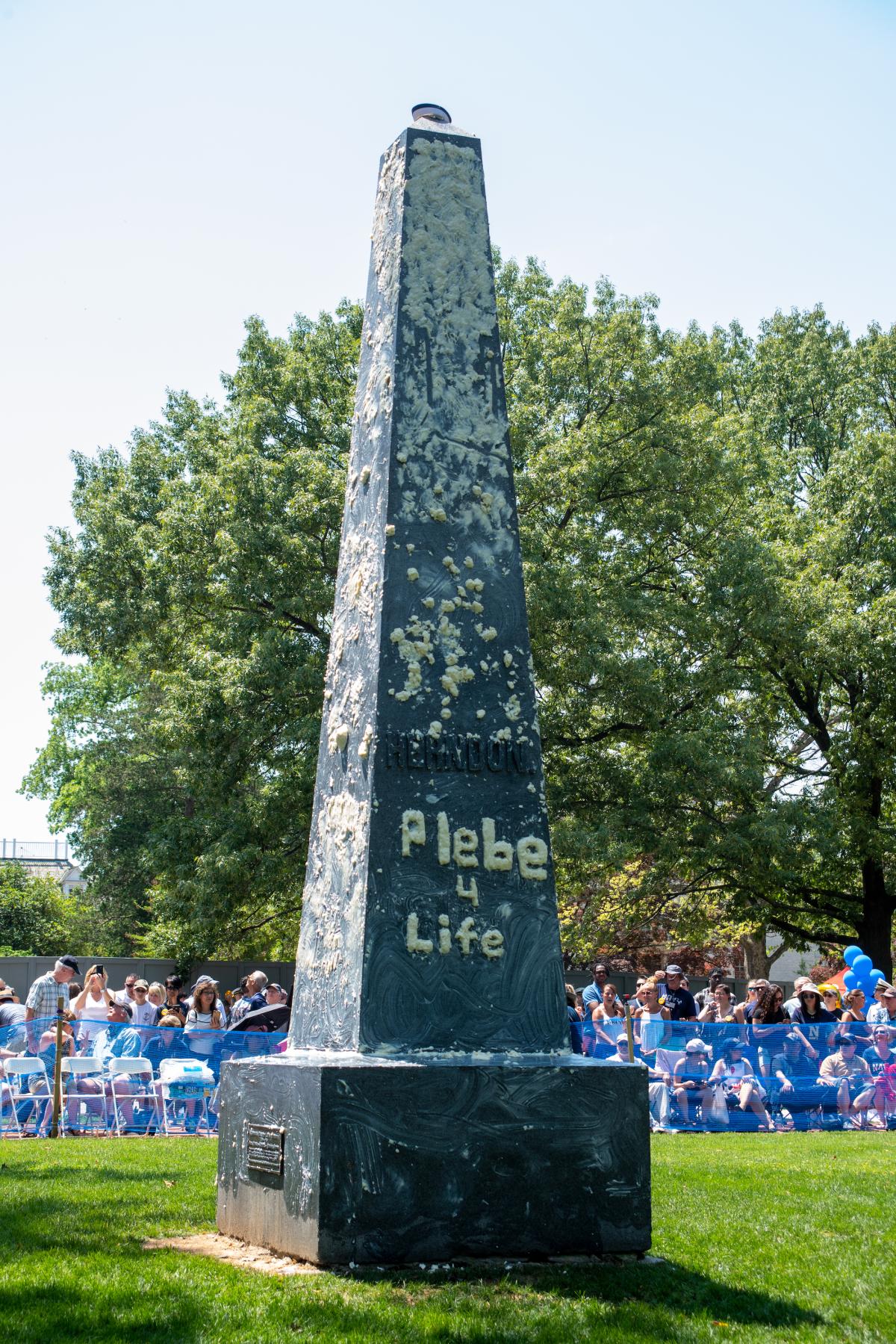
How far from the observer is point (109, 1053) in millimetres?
13398

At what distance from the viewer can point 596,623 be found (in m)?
22.1

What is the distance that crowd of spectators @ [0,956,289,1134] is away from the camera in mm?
12734

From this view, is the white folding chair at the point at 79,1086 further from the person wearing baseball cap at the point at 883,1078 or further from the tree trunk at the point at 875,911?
the tree trunk at the point at 875,911

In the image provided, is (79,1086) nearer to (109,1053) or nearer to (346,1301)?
(109,1053)

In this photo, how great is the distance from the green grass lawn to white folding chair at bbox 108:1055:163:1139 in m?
4.79

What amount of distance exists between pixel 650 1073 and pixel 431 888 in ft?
29.9

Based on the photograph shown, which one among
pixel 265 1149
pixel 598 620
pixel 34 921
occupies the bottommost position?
pixel 265 1149

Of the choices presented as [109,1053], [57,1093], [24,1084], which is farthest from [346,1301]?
[24,1084]

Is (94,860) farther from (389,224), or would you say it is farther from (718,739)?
(389,224)

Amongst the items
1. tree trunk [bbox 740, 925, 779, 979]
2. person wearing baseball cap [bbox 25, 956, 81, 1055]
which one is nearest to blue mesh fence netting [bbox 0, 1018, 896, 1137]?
person wearing baseball cap [bbox 25, 956, 81, 1055]

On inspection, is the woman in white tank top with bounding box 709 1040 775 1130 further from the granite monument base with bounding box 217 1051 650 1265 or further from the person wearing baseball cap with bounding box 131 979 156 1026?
the granite monument base with bounding box 217 1051 650 1265

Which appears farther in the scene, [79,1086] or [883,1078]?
[883,1078]

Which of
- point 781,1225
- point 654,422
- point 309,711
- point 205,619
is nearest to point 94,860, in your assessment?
point 205,619

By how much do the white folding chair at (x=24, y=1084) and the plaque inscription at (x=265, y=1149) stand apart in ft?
23.5
